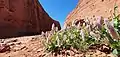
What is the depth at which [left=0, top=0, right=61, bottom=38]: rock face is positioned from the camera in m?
20.5

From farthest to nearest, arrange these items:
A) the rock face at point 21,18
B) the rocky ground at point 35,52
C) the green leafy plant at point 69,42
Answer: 1. the rock face at point 21,18
2. the green leafy plant at point 69,42
3. the rocky ground at point 35,52

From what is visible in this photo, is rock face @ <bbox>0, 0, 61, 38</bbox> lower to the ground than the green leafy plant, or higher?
higher

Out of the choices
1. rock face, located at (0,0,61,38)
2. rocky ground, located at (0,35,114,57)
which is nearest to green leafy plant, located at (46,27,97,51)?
rocky ground, located at (0,35,114,57)

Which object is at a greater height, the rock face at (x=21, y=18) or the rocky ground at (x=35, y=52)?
the rock face at (x=21, y=18)

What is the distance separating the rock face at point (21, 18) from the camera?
67.3 feet

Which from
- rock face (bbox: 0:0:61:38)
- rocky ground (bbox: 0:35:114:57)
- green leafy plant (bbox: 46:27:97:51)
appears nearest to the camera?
A: rocky ground (bbox: 0:35:114:57)

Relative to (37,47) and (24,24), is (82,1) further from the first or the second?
(37,47)

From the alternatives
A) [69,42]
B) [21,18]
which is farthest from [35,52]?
[21,18]

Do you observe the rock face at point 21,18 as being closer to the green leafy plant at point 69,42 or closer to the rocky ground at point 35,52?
the rocky ground at point 35,52

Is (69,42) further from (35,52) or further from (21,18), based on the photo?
(21,18)

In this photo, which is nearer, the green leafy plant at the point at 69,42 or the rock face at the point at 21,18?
the green leafy plant at the point at 69,42

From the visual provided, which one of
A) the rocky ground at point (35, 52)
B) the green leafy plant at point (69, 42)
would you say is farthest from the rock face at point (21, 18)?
the green leafy plant at point (69, 42)

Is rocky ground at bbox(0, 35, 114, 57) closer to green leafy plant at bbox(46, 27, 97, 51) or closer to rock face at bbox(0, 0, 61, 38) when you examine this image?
green leafy plant at bbox(46, 27, 97, 51)

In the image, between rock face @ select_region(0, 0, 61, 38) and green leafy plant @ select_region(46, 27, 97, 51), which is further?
rock face @ select_region(0, 0, 61, 38)
